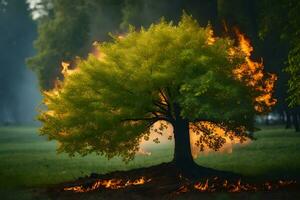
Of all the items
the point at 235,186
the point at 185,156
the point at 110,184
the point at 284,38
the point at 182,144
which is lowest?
the point at 235,186

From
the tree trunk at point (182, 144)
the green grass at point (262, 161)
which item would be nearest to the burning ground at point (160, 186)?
the tree trunk at point (182, 144)

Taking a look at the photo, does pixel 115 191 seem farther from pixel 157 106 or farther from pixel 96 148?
pixel 157 106

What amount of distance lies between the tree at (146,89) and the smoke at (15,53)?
8397 cm

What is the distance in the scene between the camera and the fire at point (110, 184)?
21609mm

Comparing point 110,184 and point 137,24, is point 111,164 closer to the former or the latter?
point 110,184

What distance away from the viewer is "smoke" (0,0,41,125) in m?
105

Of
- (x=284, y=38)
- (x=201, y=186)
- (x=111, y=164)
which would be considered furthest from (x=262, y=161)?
(x=201, y=186)

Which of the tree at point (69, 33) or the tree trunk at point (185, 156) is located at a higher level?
the tree at point (69, 33)

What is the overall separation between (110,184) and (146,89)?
168 inches

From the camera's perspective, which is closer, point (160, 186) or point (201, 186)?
point (201, 186)

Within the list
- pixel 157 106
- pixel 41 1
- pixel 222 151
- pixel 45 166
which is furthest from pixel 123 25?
pixel 41 1

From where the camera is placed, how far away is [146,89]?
2208 centimetres

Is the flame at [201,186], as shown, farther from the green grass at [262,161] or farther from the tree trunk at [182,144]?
the green grass at [262,161]

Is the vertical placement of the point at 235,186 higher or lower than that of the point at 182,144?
lower
